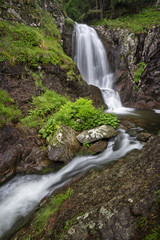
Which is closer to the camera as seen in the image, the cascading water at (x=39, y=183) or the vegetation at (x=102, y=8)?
the cascading water at (x=39, y=183)

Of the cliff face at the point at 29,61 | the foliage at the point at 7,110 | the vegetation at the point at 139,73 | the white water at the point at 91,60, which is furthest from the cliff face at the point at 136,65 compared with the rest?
the foliage at the point at 7,110

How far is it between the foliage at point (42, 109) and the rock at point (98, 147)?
2.10 m

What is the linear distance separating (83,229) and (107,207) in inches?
14.9

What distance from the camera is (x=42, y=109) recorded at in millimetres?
5273

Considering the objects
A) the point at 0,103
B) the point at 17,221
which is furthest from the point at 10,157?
the point at 0,103

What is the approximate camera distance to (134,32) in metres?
11.2

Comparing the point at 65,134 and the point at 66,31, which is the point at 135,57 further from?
the point at 65,134

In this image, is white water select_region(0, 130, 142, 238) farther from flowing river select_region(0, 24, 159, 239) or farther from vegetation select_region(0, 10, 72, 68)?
vegetation select_region(0, 10, 72, 68)

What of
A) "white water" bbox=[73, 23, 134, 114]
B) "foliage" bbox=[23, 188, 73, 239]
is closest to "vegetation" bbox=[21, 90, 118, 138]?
"foliage" bbox=[23, 188, 73, 239]

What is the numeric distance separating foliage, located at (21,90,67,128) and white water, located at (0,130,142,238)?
76.9 inches

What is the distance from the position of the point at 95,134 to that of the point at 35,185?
2.36 metres

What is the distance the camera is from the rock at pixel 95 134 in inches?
165

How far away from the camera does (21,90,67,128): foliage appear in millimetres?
4688

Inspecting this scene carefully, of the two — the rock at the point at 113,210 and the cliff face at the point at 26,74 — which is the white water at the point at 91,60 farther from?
the rock at the point at 113,210
